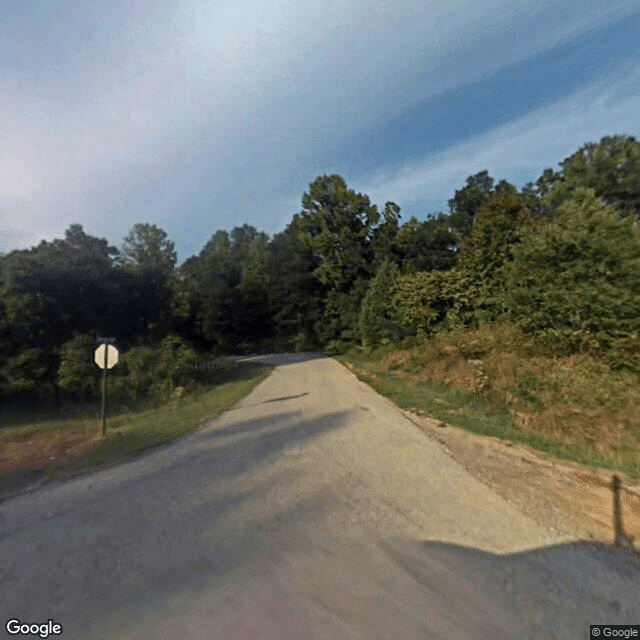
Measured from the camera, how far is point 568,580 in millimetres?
3084

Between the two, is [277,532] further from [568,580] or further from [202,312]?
[202,312]

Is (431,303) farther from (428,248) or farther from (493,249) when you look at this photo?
(428,248)

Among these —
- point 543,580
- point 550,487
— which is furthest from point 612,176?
point 543,580

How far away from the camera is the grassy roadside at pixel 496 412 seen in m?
6.55

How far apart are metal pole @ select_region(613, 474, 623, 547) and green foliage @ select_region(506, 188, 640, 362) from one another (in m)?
7.09

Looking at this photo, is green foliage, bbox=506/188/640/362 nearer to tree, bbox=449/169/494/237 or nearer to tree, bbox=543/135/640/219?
tree, bbox=543/135/640/219

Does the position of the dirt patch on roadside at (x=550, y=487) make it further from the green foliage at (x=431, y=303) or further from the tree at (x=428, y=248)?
the tree at (x=428, y=248)

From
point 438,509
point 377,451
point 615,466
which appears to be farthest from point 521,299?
point 438,509

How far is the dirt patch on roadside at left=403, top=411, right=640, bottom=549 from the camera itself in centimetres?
412

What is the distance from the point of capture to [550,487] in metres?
5.12

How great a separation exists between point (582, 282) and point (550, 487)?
9.03 meters

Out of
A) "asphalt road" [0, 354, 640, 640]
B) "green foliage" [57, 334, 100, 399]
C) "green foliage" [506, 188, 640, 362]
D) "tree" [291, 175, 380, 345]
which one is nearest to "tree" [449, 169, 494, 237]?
"tree" [291, 175, 380, 345]

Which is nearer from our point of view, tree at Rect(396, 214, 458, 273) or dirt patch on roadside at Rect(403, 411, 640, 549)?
dirt patch on roadside at Rect(403, 411, 640, 549)

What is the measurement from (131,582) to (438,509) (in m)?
3.19
